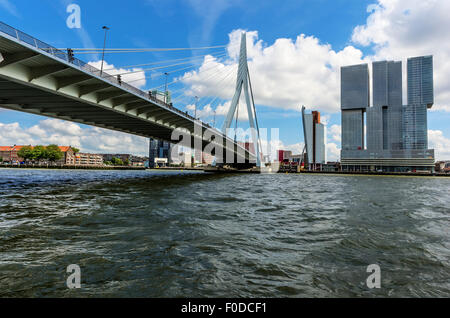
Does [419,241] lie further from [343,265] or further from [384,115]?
[384,115]

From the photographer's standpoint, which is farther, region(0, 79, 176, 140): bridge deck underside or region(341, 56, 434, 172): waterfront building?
region(341, 56, 434, 172): waterfront building

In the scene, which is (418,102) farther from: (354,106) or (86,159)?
(86,159)

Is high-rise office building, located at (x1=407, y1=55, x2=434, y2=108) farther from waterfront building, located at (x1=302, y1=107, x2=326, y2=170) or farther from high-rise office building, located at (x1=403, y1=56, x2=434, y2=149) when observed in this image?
waterfront building, located at (x1=302, y1=107, x2=326, y2=170)

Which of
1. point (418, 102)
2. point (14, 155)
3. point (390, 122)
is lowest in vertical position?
point (14, 155)

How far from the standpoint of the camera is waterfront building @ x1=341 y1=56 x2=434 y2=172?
142125mm

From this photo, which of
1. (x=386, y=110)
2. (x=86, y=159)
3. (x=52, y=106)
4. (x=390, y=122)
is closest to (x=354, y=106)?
(x=386, y=110)

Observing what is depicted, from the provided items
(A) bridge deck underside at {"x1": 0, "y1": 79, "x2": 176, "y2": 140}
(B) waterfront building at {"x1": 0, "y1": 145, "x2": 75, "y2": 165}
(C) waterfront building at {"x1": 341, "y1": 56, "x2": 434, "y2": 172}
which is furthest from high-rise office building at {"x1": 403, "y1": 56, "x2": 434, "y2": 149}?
(B) waterfront building at {"x1": 0, "y1": 145, "x2": 75, "y2": 165}

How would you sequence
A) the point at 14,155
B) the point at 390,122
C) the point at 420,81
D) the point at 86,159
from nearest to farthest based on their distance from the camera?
the point at 14,155
the point at 86,159
the point at 390,122
the point at 420,81

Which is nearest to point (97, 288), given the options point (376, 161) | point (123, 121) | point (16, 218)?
point (16, 218)

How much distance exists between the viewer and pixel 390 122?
566 ft

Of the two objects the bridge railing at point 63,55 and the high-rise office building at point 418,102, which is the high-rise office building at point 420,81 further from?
the bridge railing at point 63,55

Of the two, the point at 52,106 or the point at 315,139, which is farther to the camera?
the point at 315,139

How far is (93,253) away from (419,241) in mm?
7495
